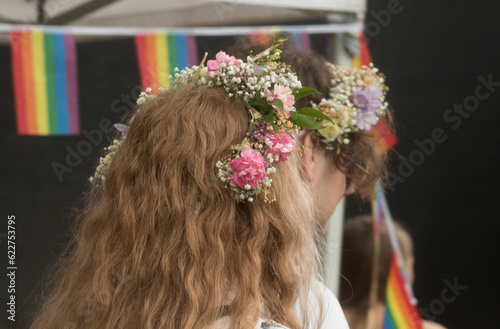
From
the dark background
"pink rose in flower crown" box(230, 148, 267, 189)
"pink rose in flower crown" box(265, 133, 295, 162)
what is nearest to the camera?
"pink rose in flower crown" box(230, 148, 267, 189)

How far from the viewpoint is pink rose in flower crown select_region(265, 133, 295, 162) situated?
129 centimetres

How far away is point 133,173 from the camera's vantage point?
4.13 feet

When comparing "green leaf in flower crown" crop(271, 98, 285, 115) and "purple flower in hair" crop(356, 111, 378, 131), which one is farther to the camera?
"purple flower in hair" crop(356, 111, 378, 131)

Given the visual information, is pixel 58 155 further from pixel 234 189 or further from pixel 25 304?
pixel 234 189

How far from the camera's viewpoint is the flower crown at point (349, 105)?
7.59ft

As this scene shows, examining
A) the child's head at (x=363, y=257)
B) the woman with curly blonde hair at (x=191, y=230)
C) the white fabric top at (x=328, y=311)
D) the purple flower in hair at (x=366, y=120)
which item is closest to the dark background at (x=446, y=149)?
the child's head at (x=363, y=257)

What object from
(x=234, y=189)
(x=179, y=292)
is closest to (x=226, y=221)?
(x=234, y=189)

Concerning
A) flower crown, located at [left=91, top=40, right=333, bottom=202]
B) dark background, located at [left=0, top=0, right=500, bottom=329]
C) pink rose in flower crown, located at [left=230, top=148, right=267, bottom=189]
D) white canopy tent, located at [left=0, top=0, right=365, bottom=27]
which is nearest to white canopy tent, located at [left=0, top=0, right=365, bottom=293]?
white canopy tent, located at [left=0, top=0, right=365, bottom=27]

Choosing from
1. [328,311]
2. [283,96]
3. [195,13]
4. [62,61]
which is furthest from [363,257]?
[283,96]

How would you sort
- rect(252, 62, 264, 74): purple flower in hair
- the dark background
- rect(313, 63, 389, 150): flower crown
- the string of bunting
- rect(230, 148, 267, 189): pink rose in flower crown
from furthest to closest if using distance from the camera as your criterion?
the dark background < the string of bunting < rect(313, 63, 389, 150): flower crown < rect(252, 62, 264, 74): purple flower in hair < rect(230, 148, 267, 189): pink rose in flower crown

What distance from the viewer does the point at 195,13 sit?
2969 millimetres

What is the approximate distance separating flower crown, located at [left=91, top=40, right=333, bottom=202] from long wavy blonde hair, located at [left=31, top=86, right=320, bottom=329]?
3cm

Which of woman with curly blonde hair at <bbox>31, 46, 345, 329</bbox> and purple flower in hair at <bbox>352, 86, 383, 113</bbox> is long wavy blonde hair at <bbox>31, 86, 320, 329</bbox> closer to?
woman with curly blonde hair at <bbox>31, 46, 345, 329</bbox>

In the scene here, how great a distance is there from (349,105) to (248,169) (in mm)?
1226
